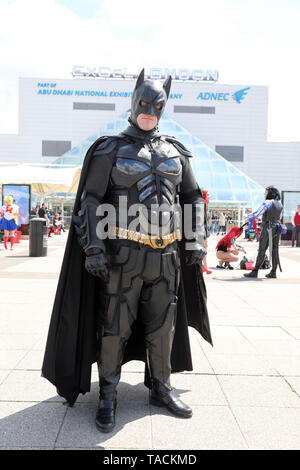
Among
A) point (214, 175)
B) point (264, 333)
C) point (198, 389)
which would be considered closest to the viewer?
point (198, 389)

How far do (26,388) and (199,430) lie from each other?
1267mm

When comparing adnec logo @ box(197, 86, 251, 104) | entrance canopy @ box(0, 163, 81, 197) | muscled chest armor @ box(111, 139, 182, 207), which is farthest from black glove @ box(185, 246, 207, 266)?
adnec logo @ box(197, 86, 251, 104)

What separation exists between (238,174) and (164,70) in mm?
27126

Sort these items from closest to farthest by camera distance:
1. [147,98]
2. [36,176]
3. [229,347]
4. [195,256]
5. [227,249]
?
1. [147,98]
2. [195,256]
3. [229,347]
4. [227,249]
5. [36,176]

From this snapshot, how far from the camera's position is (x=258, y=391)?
9.49 ft

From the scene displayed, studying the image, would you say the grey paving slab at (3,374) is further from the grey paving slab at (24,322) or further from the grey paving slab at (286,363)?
the grey paving slab at (286,363)

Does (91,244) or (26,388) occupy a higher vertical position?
(91,244)

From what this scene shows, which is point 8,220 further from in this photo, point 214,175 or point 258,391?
point 214,175

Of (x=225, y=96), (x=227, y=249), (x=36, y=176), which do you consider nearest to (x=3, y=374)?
(x=227, y=249)

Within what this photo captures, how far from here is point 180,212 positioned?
2744 millimetres

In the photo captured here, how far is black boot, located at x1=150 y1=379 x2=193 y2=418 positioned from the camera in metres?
2.50

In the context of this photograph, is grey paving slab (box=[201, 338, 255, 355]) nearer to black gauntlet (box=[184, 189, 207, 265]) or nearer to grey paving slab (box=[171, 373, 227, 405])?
grey paving slab (box=[171, 373, 227, 405])

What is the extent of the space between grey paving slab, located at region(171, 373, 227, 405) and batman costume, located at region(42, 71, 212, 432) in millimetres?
234

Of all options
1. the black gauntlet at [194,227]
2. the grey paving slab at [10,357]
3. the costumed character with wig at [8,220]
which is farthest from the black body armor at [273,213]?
the costumed character with wig at [8,220]
